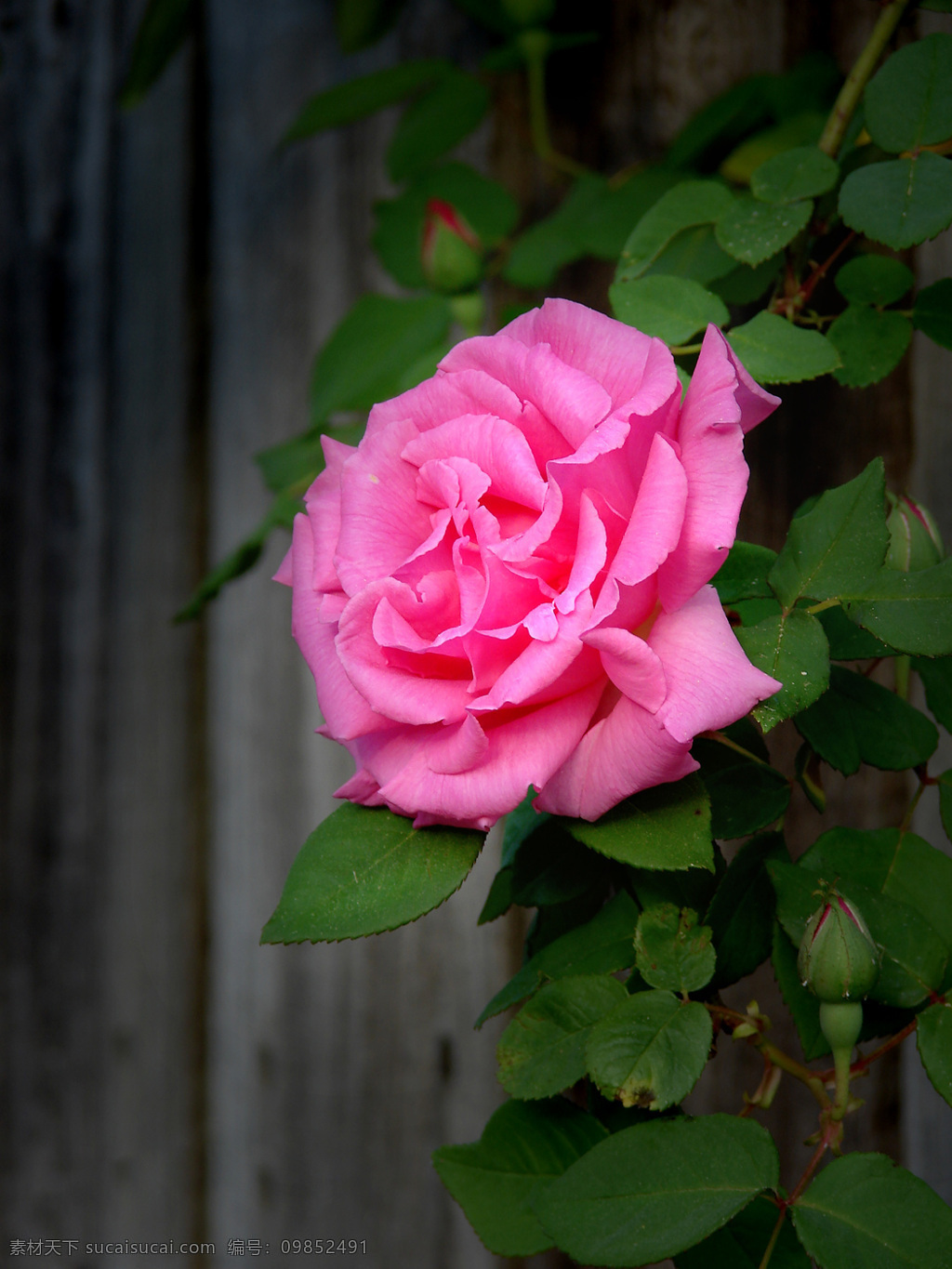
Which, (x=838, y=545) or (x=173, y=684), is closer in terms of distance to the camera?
(x=838, y=545)

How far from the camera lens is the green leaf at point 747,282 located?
1.55ft

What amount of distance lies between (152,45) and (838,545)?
29.1 inches

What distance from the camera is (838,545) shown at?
1.07 ft

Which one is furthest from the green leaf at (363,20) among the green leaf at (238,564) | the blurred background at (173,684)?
the green leaf at (238,564)

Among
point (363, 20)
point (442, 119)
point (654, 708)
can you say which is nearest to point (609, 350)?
point (654, 708)

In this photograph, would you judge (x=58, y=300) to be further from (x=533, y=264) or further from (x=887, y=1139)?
(x=887, y=1139)

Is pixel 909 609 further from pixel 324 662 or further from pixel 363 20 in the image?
pixel 363 20

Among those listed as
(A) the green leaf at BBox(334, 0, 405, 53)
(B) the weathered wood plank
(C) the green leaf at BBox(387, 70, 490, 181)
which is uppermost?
(A) the green leaf at BBox(334, 0, 405, 53)

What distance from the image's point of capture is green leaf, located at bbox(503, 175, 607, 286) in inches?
24.1

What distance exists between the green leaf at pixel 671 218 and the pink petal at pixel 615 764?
0.23 metres

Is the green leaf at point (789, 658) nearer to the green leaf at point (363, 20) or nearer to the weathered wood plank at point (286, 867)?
the weathered wood plank at point (286, 867)

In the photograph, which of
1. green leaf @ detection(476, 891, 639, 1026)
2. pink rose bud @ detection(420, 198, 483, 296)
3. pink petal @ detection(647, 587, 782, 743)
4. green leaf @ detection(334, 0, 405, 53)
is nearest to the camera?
pink petal @ detection(647, 587, 782, 743)

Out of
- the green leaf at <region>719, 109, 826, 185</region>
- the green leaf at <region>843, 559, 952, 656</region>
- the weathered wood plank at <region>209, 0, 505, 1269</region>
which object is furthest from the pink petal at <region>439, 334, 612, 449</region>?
the weathered wood plank at <region>209, 0, 505, 1269</region>

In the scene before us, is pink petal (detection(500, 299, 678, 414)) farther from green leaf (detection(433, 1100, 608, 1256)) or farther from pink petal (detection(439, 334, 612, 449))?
green leaf (detection(433, 1100, 608, 1256))
